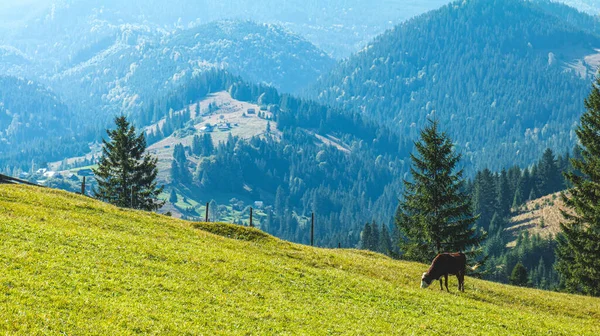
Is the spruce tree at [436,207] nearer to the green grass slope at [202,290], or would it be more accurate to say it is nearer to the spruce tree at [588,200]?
the spruce tree at [588,200]

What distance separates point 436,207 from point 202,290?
43.8m

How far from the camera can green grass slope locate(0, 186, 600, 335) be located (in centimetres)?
2455

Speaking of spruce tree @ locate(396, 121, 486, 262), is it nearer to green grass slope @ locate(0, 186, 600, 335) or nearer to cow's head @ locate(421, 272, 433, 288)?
green grass slope @ locate(0, 186, 600, 335)

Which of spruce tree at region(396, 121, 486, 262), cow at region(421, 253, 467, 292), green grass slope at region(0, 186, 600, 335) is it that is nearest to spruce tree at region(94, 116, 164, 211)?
spruce tree at region(396, 121, 486, 262)

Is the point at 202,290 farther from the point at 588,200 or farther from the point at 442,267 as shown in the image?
the point at 588,200

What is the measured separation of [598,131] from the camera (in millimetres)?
65062

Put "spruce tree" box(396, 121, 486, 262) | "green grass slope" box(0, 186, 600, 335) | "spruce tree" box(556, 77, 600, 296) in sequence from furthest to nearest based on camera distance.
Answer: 1. "spruce tree" box(396, 121, 486, 262)
2. "spruce tree" box(556, 77, 600, 296)
3. "green grass slope" box(0, 186, 600, 335)

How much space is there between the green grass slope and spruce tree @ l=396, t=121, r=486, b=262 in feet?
62.2

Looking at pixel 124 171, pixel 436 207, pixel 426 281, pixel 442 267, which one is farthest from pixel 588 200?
pixel 124 171

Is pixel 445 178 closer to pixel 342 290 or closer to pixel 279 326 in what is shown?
pixel 342 290

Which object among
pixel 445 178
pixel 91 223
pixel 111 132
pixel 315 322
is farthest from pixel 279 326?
pixel 111 132

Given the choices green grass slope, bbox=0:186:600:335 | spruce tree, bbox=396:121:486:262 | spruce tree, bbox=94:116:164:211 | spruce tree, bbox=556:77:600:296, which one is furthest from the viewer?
spruce tree, bbox=94:116:164:211

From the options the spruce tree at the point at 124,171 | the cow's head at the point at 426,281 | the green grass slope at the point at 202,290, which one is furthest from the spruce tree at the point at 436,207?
the spruce tree at the point at 124,171

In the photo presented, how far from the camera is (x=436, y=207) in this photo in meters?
69.5
